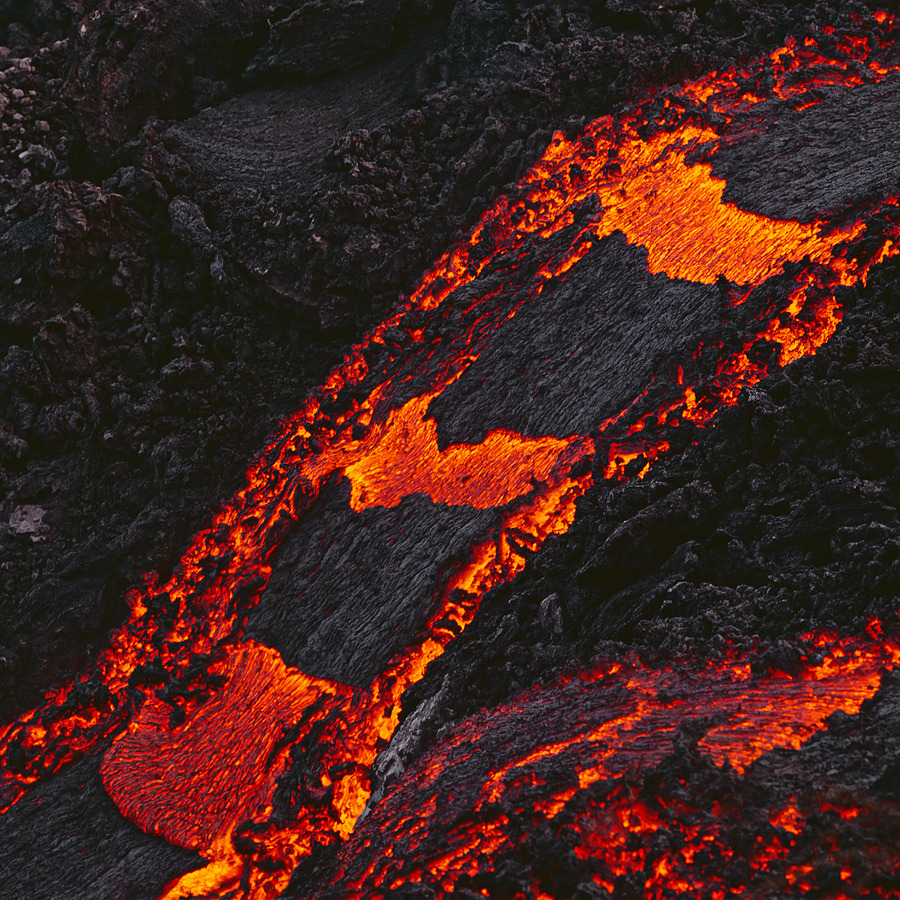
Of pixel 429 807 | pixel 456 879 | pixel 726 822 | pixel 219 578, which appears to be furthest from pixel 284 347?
pixel 726 822

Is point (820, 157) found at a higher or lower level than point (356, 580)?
higher

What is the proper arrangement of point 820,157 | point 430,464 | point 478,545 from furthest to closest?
point 820,157, point 430,464, point 478,545

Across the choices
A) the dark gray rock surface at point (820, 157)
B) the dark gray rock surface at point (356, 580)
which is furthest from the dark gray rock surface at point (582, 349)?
the dark gray rock surface at point (820, 157)

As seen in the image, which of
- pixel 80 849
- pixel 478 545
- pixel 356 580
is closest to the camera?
pixel 80 849

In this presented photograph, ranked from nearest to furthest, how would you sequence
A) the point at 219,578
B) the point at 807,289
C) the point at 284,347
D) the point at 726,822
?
the point at 726,822 < the point at 807,289 < the point at 219,578 < the point at 284,347

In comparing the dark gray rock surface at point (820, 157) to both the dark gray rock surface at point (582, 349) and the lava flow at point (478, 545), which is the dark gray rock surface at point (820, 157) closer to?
the lava flow at point (478, 545)

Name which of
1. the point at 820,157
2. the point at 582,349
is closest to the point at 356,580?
the point at 582,349

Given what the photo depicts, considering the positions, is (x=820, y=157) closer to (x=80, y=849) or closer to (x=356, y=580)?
(x=356, y=580)

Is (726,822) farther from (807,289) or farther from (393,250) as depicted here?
(393,250)

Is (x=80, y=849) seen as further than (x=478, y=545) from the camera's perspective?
No
